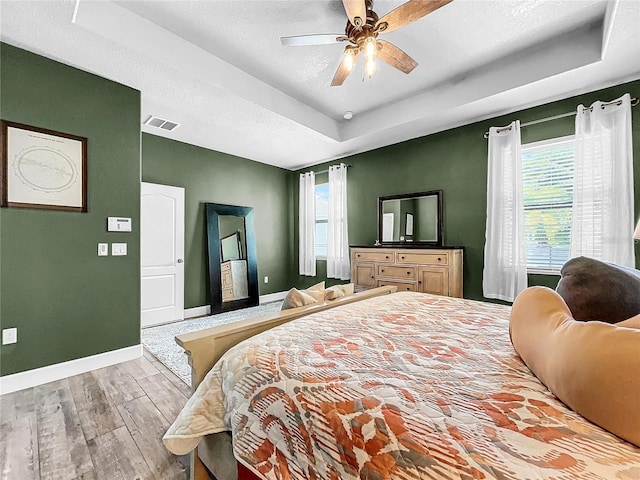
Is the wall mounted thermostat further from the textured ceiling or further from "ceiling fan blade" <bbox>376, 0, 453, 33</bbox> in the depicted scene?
"ceiling fan blade" <bbox>376, 0, 453, 33</bbox>

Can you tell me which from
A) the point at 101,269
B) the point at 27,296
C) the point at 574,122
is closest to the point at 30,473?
the point at 27,296

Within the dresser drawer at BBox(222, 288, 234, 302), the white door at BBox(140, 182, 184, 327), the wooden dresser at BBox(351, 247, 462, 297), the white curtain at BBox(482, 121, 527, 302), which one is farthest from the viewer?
the dresser drawer at BBox(222, 288, 234, 302)

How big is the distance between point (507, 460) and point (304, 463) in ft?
1.79

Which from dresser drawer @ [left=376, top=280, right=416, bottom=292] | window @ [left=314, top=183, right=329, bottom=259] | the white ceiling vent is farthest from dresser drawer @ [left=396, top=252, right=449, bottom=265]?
the white ceiling vent

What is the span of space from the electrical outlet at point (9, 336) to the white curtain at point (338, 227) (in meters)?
3.90

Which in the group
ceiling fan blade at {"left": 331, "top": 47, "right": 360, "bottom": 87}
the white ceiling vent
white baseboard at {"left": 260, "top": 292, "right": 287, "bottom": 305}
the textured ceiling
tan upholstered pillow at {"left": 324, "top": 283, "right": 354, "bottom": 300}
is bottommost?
white baseboard at {"left": 260, "top": 292, "right": 287, "bottom": 305}

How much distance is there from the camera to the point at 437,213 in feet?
13.4

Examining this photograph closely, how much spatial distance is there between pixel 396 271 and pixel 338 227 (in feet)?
5.08

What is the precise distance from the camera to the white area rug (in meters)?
2.66

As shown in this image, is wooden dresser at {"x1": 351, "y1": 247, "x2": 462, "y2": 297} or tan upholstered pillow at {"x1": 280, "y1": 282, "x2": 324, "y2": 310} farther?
wooden dresser at {"x1": 351, "y1": 247, "x2": 462, "y2": 297}

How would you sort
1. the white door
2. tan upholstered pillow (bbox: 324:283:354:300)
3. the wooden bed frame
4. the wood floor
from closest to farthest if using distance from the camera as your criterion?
the wooden bed frame
the wood floor
tan upholstered pillow (bbox: 324:283:354:300)
the white door

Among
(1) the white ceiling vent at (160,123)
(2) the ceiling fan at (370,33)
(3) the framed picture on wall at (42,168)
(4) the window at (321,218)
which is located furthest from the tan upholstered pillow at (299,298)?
(4) the window at (321,218)

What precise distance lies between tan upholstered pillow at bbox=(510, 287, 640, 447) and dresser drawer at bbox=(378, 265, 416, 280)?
2844mm

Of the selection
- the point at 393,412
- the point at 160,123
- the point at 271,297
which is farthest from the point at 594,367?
the point at 271,297
